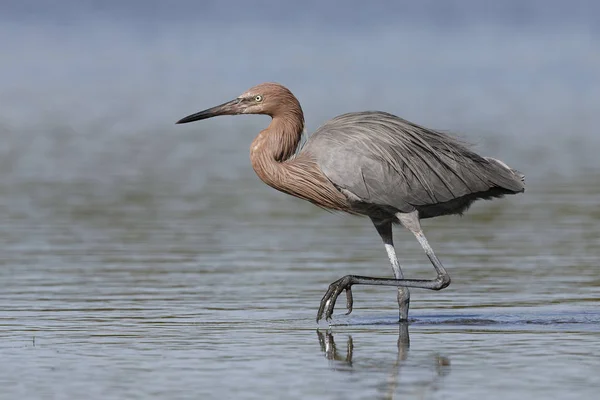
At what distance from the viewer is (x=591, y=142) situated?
27578mm

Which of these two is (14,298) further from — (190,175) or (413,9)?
(413,9)

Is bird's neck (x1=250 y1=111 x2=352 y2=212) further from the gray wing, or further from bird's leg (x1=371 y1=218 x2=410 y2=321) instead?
bird's leg (x1=371 y1=218 x2=410 y2=321)

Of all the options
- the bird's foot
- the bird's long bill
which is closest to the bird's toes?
the bird's foot

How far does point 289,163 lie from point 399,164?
32.3 inches

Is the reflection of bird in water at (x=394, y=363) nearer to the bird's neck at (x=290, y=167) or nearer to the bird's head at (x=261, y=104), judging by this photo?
the bird's neck at (x=290, y=167)

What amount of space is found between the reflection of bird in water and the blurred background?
67 millimetres

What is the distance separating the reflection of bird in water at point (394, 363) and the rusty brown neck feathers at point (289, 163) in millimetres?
1333

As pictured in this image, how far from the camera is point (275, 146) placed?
1223 cm

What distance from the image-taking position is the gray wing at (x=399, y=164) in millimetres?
11898

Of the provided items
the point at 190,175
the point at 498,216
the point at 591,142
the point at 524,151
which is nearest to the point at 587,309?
the point at 498,216

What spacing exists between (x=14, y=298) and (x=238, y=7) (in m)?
72.4

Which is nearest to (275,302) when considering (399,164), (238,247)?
(399,164)

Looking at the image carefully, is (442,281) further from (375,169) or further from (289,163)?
(289,163)

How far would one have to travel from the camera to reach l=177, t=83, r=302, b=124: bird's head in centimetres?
1238
